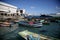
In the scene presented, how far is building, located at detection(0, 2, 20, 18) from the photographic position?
2245mm

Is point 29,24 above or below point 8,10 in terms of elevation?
below

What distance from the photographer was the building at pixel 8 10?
2245 mm

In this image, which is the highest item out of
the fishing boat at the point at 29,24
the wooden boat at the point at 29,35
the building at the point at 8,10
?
the building at the point at 8,10

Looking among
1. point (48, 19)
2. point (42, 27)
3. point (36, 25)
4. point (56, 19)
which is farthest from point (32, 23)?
point (56, 19)

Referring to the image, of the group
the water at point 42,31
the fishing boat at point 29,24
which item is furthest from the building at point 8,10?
the water at point 42,31

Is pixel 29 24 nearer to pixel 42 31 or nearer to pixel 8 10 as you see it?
pixel 42 31

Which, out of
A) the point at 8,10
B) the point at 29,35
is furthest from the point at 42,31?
the point at 8,10

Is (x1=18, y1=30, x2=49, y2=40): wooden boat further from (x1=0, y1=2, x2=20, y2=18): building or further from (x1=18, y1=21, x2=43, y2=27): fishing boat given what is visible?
(x1=0, y1=2, x2=20, y2=18): building

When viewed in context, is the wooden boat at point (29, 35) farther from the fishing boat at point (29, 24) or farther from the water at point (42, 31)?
the fishing boat at point (29, 24)

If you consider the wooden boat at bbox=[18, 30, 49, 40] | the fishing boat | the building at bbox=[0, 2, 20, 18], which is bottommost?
the wooden boat at bbox=[18, 30, 49, 40]

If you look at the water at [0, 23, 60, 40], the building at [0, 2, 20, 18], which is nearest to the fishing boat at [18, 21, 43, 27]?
the water at [0, 23, 60, 40]

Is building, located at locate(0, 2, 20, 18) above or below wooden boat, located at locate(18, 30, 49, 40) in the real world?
above

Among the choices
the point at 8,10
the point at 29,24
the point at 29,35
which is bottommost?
the point at 29,35

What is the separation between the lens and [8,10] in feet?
7.41
